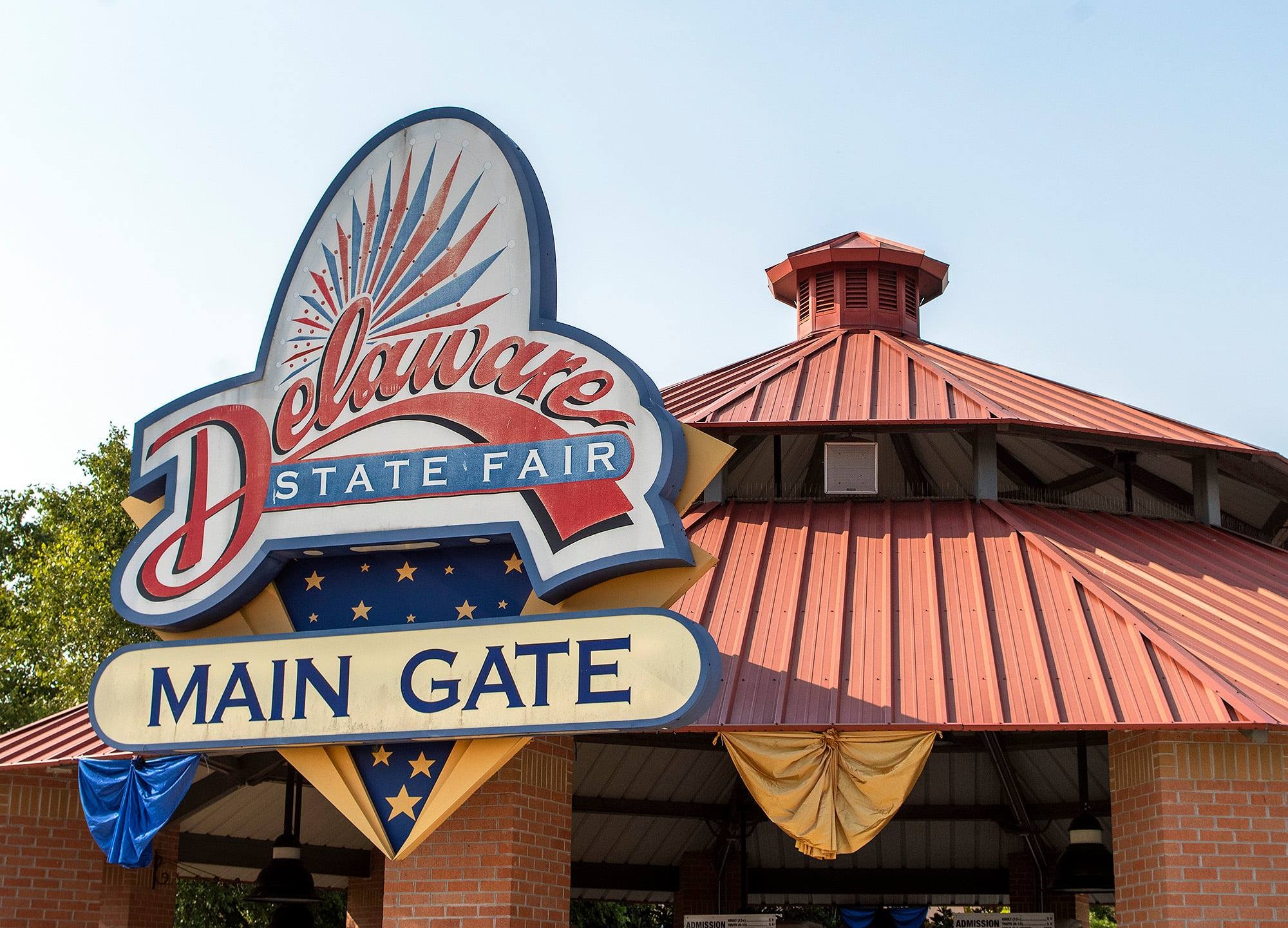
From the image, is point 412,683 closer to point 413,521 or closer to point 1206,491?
point 413,521

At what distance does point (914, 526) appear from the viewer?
52.6 feet

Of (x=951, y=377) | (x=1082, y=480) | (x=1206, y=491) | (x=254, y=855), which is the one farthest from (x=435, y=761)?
(x=1206, y=491)

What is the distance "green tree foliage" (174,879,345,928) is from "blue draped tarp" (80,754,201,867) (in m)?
24.4

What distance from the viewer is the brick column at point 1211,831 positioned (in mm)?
12234

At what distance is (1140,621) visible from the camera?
13.4 m

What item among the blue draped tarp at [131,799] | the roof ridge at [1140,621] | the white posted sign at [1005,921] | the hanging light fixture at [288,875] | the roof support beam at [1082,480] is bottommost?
the white posted sign at [1005,921]

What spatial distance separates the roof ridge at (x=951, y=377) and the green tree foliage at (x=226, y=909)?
24981mm

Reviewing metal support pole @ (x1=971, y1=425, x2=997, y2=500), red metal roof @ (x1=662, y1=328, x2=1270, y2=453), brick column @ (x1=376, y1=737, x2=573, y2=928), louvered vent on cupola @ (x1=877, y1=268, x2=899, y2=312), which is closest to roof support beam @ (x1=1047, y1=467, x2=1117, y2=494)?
red metal roof @ (x1=662, y1=328, x2=1270, y2=453)

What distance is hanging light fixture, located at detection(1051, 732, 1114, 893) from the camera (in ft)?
52.6

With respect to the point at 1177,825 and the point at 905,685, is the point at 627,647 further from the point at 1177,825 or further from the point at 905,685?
the point at 1177,825

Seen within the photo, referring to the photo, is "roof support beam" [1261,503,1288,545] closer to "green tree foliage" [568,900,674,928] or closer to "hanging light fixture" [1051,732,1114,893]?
"hanging light fixture" [1051,732,1114,893]

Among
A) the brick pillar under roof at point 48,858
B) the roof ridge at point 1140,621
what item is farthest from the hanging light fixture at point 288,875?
the roof ridge at point 1140,621

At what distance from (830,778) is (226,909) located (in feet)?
103

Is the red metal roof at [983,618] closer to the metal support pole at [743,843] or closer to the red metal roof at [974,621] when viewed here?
the red metal roof at [974,621]
